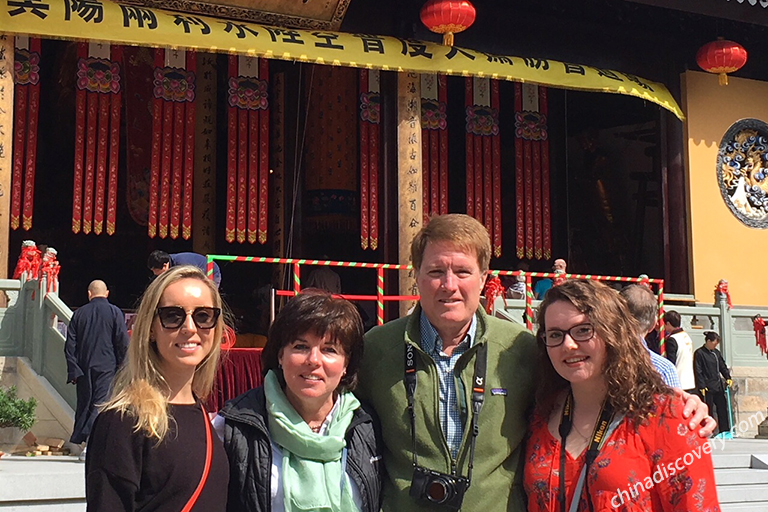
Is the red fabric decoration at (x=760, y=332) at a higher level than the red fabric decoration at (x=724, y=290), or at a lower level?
lower

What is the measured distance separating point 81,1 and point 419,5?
3436mm

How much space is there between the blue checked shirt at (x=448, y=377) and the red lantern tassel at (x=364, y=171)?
737 cm

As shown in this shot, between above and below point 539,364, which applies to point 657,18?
above

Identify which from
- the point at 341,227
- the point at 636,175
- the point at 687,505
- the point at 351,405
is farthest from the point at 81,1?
the point at 636,175

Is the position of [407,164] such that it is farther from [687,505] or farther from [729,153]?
[687,505]

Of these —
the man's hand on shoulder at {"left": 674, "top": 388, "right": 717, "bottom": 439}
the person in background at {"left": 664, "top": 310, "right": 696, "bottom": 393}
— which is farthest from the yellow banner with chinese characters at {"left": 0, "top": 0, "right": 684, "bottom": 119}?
the man's hand on shoulder at {"left": 674, "top": 388, "right": 717, "bottom": 439}

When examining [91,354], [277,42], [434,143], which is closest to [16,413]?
[91,354]

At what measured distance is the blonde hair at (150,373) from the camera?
2.32 metres

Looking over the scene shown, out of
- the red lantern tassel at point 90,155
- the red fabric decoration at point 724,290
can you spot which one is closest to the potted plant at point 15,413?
the red lantern tassel at point 90,155

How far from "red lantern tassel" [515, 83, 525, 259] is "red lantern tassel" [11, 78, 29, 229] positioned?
5.75m

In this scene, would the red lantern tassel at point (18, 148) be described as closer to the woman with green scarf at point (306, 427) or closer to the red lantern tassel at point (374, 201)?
the red lantern tassel at point (374, 201)

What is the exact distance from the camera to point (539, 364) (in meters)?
2.85

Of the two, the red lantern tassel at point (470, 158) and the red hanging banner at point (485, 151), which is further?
the red hanging banner at point (485, 151)

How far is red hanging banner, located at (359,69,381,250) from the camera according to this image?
10.4 m
